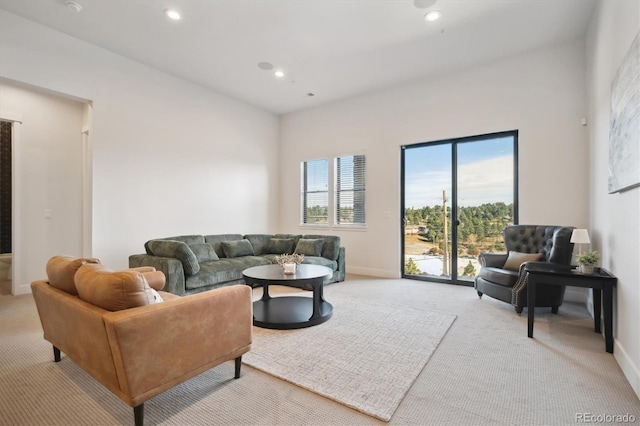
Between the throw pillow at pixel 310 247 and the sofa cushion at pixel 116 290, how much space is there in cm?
365

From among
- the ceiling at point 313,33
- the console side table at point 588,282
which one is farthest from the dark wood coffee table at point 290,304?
the ceiling at point 313,33

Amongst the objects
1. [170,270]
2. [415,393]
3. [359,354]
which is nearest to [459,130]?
[359,354]

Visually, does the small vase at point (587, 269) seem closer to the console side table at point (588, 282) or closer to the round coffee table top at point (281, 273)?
the console side table at point (588, 282)

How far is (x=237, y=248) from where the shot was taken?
5.19 m

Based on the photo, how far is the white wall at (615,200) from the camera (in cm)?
213

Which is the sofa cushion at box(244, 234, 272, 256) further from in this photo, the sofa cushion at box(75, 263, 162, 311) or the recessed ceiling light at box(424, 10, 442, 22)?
the recessed ceiling light at box(424, 10, 442, 22)

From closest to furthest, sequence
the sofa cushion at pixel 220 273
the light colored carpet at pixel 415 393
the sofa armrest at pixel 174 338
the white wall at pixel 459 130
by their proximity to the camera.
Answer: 1. the sofa armrest at pixel 174 338
2. the light colored carpet at pixel 415 393
3. the sofa cushion at pixel 220 273
4. the white wall at pixel 459 130

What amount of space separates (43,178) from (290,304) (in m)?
4.21

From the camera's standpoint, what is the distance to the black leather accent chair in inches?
138

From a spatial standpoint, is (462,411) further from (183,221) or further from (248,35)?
(183,221)

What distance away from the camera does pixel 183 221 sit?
528cm

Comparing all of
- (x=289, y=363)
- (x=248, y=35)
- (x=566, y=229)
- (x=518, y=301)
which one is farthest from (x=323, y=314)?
(x=248, y=35)

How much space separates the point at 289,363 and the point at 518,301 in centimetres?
268

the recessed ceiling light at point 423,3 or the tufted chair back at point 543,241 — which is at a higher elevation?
the recessed ceiling light at point 423,3
